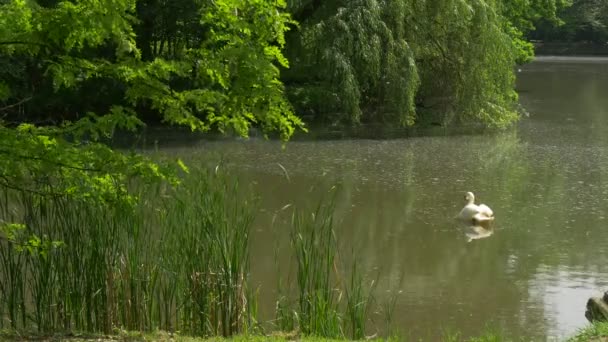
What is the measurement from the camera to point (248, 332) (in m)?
6.17

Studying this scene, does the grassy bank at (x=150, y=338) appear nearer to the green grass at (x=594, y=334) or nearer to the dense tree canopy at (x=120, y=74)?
the green grass at (x=594, y=334)

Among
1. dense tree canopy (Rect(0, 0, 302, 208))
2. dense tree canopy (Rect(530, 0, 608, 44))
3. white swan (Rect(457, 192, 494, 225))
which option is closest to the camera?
dense tree canopy (Rect(0, 0, 302, 208))

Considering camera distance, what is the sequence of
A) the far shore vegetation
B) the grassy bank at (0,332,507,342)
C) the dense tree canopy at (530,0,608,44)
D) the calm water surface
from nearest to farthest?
the far shore vegetation → the grassy bank at (0,332,507,342) → the calm water surface → the dense tree canopy at (530,0,608,44)

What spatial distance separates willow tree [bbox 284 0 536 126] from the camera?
18141 millimetres

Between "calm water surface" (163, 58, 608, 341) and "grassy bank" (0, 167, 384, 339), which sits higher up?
"grassy bank" (0, 167, 384, 339)

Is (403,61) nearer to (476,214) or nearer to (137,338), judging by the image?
(476,214)

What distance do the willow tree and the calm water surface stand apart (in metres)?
0.99

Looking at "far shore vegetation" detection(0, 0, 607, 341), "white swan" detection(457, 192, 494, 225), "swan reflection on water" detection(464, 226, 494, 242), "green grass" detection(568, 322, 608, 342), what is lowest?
"swan reflection on water" detection(464, 226, 494, 242)

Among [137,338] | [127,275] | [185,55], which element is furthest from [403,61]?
[137,338]

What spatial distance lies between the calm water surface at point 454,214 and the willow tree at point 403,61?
3.25ft

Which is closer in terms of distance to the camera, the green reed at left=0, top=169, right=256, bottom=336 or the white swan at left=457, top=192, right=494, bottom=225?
the green reed at left=0, top=169, right=256, bottom=336

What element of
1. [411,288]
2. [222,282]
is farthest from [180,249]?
[411,288]

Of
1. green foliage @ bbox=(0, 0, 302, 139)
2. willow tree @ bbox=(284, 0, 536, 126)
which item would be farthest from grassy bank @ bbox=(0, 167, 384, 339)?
willow tree @ bbox=(284, 0, 536, 126)

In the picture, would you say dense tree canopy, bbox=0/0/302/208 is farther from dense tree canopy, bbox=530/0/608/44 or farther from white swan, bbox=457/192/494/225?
dense tree canopy, bbox=530/0/608/44
